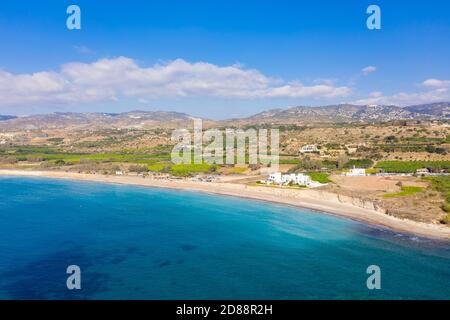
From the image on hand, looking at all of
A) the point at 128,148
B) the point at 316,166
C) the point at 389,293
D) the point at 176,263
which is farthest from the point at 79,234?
the point at 128,148

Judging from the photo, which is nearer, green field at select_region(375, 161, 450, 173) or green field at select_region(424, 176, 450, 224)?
green field at select_region(424, 176, 450, 224)

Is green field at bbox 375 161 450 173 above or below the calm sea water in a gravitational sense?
above

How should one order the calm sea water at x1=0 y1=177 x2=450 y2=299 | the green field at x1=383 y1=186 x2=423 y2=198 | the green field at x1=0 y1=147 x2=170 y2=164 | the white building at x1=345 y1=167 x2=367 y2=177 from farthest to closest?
the green field at x1=0 y1=147 x2=170 y2=164, the white building at x1=345 y1=167 x2=367 y2=177, the green field at x1=383 y1=186 x2=423 y2=198, the calm sea water at x1=0 y1=177 x2=450 y2=299

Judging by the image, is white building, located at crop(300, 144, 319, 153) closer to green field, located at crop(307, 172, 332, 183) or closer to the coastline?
green field, located at crop(307, 172, 332, 183)

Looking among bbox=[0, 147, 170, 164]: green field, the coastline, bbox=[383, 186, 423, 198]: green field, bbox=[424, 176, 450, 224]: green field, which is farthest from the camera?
bbox=[0, 147, 170, 164]: green field

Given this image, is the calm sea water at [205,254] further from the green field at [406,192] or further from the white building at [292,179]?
the white building at [292,179]

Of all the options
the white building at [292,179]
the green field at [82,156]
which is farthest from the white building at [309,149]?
the green field at [82,156]

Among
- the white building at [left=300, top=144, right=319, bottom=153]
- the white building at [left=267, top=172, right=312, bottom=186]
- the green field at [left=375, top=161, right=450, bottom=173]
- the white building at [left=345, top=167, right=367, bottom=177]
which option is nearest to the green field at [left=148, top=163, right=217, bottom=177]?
the white building at [left=267, top=172, right=312, bottom=186]
